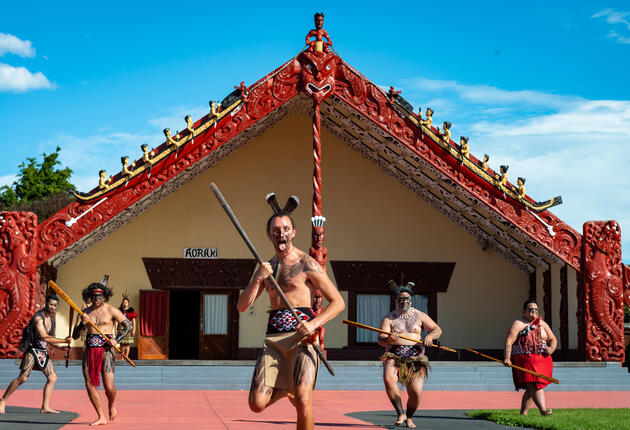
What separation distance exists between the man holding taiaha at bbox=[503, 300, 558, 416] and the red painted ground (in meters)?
2.01

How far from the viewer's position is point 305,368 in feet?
21.4

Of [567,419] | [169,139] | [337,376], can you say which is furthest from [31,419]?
[169,139]

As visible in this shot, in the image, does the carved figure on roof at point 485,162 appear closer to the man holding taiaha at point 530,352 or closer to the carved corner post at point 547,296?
the carved corner post at point 547,296

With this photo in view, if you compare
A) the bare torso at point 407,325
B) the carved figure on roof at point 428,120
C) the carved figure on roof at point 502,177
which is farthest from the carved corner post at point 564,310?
the bare torso at point 407,325

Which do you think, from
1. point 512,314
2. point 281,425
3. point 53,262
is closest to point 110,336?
point 281,425

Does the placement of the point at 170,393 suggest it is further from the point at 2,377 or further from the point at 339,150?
the point at 339,150

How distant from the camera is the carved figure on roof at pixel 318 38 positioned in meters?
18.4

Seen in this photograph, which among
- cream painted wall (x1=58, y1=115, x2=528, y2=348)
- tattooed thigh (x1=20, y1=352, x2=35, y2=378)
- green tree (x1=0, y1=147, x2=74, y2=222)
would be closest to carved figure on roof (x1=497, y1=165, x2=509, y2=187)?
cream painted wall (x1=58, y1=115, x2=528, y2=348)

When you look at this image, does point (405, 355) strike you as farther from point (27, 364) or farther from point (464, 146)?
point (464, 146)

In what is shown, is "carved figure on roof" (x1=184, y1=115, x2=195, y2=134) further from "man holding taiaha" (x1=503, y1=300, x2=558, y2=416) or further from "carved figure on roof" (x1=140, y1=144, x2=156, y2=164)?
"man holding taiaha" (x1=503, y1=300, x2=558, y2=416)

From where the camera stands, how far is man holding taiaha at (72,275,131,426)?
10.1 meters

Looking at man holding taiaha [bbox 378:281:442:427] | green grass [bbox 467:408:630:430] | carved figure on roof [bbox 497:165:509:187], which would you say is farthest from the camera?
carved figure on roof [bbox 497:165:509:187]

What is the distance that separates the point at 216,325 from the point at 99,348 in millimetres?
12910

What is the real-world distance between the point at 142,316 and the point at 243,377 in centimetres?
611
